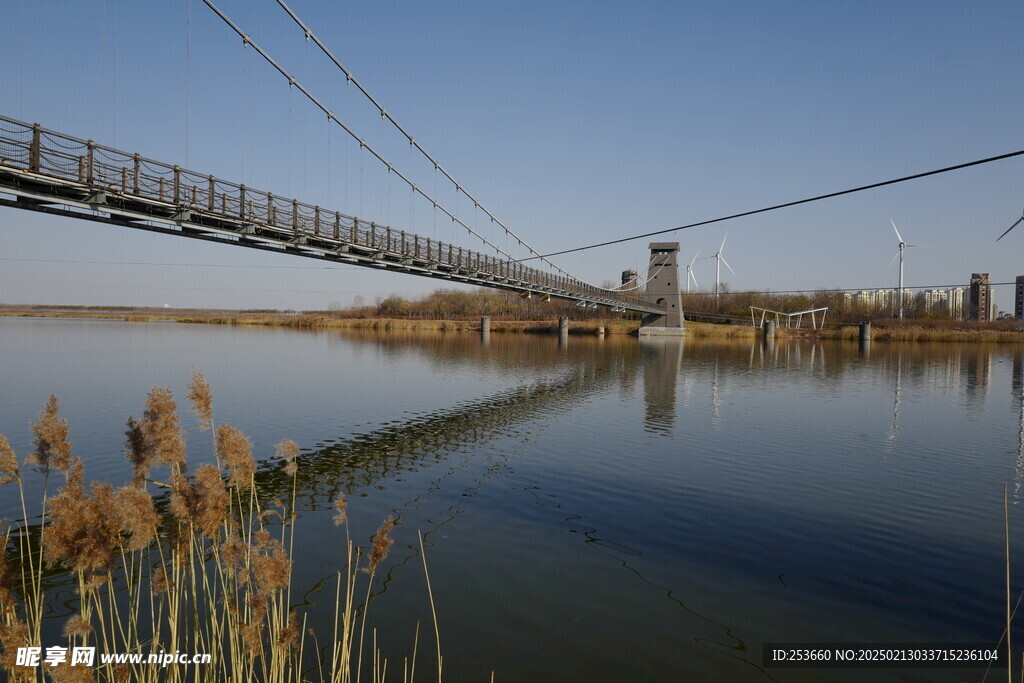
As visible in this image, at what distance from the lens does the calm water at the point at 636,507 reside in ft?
22.8

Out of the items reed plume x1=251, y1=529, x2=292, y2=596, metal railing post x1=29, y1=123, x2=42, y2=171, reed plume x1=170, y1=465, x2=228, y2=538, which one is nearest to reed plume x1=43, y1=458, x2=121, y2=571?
reed plume x1=170, y1=465, x2=228, y2=538

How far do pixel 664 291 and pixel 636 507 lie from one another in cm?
8509

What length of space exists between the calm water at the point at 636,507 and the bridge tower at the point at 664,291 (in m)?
61.2

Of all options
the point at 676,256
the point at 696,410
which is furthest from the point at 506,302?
the point at 696,410

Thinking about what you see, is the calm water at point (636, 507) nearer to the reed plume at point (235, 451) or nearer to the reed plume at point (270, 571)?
the reed plume at point (235, 451)

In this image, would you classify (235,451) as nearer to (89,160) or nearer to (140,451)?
(140,451)

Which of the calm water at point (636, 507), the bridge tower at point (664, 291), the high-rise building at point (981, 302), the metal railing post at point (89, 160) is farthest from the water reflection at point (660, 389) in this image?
the high-rise building at point (981, 302)

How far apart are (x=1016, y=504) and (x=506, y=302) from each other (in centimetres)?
11548

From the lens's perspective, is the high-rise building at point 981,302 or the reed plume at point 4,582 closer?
the reed plume at point 4,582

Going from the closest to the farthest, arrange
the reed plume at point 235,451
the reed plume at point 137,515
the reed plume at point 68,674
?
the reed plume at point 68,674 → the reed plume at point 137,515 → the reed plume at point 235,451

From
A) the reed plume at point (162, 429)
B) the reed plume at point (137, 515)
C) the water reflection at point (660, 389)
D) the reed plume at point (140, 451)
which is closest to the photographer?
the reed plume at point (137, 515)

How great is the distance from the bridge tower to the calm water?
201 ft

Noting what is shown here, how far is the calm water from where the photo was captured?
6938 mm

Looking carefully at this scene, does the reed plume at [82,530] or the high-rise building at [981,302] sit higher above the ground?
the high-rise building at [981,302]
